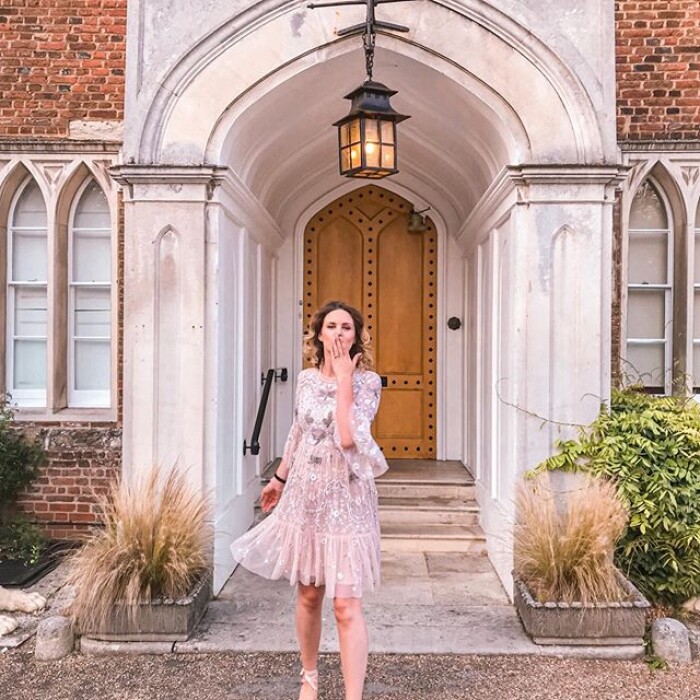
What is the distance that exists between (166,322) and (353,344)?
1.84 m

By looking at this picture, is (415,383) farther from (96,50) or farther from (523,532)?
(96,50)

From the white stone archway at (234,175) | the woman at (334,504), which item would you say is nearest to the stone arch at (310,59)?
the white stone archway at (234,175)

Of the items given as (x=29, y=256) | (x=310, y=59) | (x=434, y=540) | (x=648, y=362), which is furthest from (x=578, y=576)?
(x=29, y=256)

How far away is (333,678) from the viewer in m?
3.70

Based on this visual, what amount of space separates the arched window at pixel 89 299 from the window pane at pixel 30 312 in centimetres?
28

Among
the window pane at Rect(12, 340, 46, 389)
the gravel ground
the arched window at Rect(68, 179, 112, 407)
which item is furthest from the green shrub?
the window pane at Rect(12, 340, 46, 389)

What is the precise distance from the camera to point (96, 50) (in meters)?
6.28

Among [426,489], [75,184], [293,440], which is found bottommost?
[426,489]

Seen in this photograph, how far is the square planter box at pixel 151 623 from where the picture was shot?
13.0 ft

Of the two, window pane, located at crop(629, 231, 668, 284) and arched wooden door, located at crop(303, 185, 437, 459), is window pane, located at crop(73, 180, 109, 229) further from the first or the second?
window pane, located at crop(629, 231, 668, 284)

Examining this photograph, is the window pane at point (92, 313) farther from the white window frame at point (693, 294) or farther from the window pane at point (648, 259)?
the white window frame at point (693, 294)

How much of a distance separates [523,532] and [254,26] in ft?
12.6

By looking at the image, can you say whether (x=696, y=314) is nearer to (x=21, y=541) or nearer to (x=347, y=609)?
(x=347, y=609)

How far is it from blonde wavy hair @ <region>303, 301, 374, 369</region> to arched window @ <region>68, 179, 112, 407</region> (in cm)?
376
